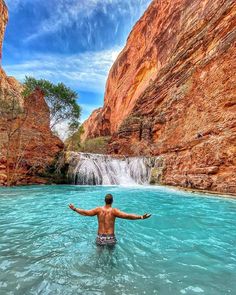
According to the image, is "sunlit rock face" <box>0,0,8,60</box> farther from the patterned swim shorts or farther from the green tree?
the patterned swim shorts

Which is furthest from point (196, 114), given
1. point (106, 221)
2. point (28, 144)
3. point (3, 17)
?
point (3, 17)

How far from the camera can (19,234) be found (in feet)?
14.3

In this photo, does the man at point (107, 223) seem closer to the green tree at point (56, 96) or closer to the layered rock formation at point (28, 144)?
the layered rock formation at point (28, 144)

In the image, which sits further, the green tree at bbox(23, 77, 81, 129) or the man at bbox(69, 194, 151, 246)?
the green tree at bbox(23, 77, 81, 129)

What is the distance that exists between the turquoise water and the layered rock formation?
10976mm

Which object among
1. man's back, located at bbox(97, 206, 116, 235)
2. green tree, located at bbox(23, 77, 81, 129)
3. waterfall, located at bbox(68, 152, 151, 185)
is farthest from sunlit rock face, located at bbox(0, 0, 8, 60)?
man's back, located at bbox(97, 206, 116, 235)

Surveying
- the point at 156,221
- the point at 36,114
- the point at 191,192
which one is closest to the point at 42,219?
the point at 156,221

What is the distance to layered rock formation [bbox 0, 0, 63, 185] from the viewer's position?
613 inches

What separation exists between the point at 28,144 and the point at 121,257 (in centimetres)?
1570

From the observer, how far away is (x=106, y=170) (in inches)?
710

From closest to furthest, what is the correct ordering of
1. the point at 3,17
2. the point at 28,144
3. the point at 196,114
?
the point at 196,114, the point at 28,144, the point at 3,17

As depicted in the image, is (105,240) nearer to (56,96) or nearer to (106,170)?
(106,170)

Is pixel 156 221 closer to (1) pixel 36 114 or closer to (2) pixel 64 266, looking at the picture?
(2) pixel 64 266

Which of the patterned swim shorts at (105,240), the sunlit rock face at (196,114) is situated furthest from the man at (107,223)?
the sunlit rock face at (196,114)
